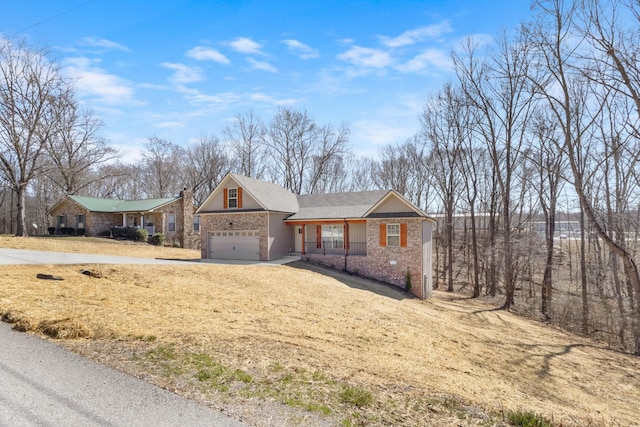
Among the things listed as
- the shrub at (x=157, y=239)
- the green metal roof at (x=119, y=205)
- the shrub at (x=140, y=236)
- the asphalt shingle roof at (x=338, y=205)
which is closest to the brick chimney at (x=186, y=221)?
the green metal roof at (x=119, y=205)

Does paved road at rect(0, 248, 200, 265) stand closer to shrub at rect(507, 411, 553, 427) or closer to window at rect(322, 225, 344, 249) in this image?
window at rect(322, 225, 344, 249)

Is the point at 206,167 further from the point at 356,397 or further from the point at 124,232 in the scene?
the point at 356,397

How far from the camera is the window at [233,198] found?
23.1 m

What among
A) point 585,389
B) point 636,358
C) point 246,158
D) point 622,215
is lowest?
point 636,358

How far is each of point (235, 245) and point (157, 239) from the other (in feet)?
37.4

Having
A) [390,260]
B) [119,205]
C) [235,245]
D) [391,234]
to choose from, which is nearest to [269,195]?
[235,245]

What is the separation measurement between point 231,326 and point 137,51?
8802 millimetres

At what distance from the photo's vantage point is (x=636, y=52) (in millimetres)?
12359

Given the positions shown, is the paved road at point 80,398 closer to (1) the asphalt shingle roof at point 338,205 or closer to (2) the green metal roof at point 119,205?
(1) the asphalt shingle roof at point 338,205

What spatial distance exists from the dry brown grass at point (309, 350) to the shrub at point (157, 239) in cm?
1697

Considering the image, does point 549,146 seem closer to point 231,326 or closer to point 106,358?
point 231,326

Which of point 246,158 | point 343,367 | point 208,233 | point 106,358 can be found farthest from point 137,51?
point 246,158

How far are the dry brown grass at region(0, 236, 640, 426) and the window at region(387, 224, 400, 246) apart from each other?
6.05 meters

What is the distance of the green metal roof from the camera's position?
103 ft
